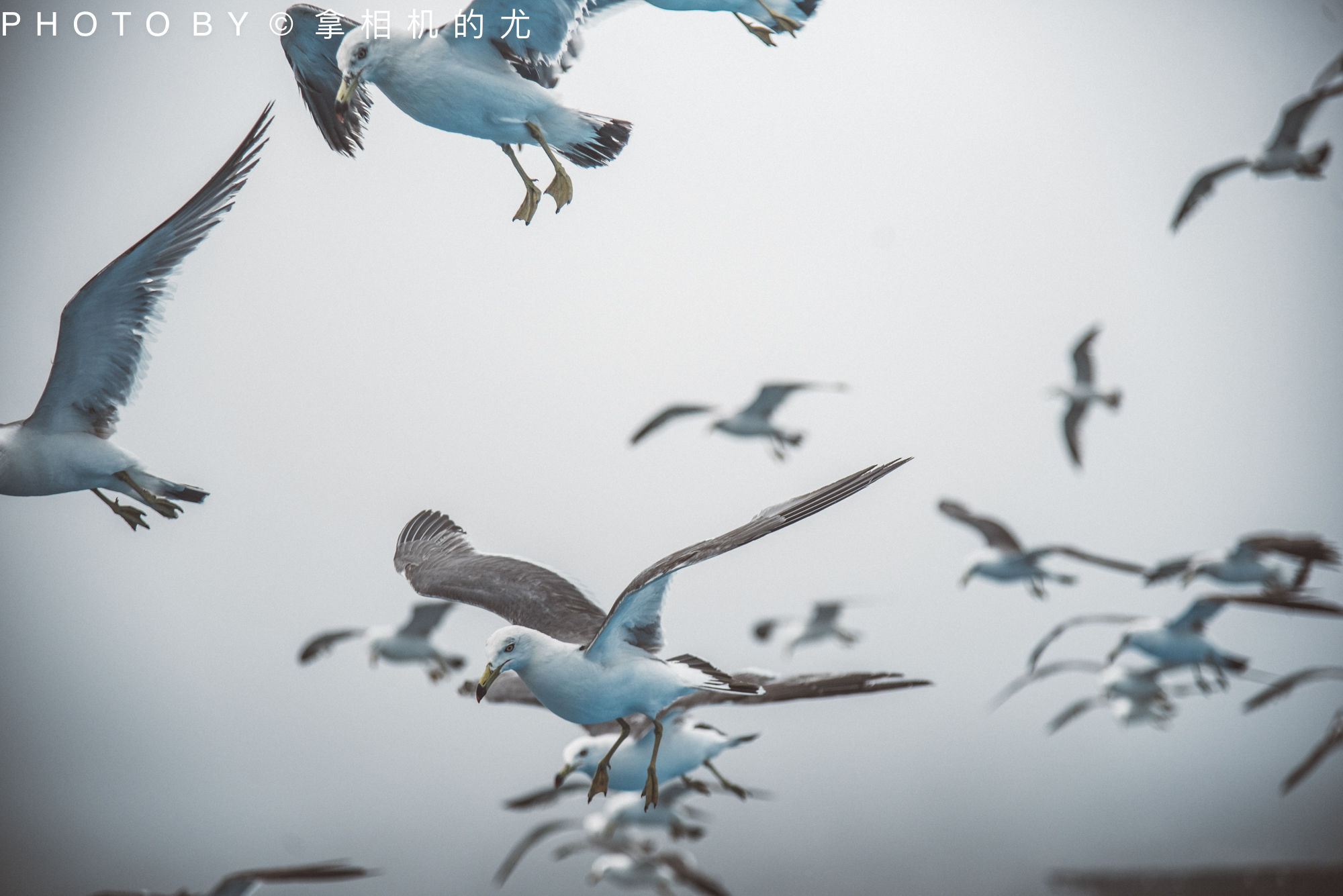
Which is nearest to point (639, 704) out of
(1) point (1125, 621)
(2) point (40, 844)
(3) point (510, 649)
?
(3) point (510, 649)

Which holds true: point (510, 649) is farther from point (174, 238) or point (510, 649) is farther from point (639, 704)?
point (174, 238)

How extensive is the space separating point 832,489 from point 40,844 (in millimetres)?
35439

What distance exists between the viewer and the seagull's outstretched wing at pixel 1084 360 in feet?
44.9

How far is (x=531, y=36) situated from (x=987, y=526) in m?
10.1

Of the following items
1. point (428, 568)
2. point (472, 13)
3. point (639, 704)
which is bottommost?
point (639, 704)

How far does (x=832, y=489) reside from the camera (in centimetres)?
310

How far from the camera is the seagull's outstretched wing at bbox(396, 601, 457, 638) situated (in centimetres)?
1078

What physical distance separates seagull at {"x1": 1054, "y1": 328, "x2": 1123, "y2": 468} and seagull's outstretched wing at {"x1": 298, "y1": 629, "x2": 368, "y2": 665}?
31.9 feet

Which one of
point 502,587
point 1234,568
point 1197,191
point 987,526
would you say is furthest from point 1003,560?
point 502,587

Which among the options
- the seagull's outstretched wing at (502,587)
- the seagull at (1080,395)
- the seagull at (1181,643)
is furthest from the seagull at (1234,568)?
the seagull's outstretched wing at (502,587)

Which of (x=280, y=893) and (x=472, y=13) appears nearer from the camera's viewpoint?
(x=472, y=13)

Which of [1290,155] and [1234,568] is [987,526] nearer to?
[1234,568]

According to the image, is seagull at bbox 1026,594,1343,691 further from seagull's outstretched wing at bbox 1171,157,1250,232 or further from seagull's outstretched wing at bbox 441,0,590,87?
seagull's outstretched wing at bbox 441,0,590,87

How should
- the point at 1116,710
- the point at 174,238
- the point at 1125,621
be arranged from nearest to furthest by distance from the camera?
the point at 174,238
the point at 1125,621
the point at 1116,710
